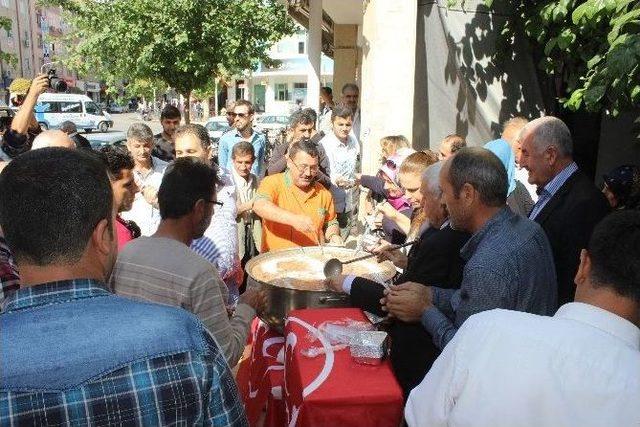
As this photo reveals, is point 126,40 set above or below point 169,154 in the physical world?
above

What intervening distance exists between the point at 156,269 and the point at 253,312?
0.62m

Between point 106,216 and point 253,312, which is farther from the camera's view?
point 253,312

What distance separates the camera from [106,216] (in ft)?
3.92

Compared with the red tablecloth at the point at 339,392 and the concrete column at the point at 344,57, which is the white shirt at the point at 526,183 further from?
the concrete column at the point at 344,57

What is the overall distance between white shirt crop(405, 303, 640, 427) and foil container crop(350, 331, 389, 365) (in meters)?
0.75

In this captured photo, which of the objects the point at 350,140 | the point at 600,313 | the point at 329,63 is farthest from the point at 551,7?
the point at 329,63

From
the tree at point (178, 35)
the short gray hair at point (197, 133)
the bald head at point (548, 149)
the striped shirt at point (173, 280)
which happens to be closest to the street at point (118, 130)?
the tree at point (178, 35)

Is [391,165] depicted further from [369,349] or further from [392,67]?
[369,349]

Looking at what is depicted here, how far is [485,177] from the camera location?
86.7 inches

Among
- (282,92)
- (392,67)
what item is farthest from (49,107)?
(392,67)

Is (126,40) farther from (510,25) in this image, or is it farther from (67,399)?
(67,399)

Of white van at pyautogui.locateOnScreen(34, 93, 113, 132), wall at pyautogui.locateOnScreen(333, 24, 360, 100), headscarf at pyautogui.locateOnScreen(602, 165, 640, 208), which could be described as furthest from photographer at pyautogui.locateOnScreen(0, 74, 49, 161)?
white van at pyautogui.locateOnScreen(34, 93, 113, 132)

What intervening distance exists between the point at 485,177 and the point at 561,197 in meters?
1.38

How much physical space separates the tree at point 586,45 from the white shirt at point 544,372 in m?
2.02
